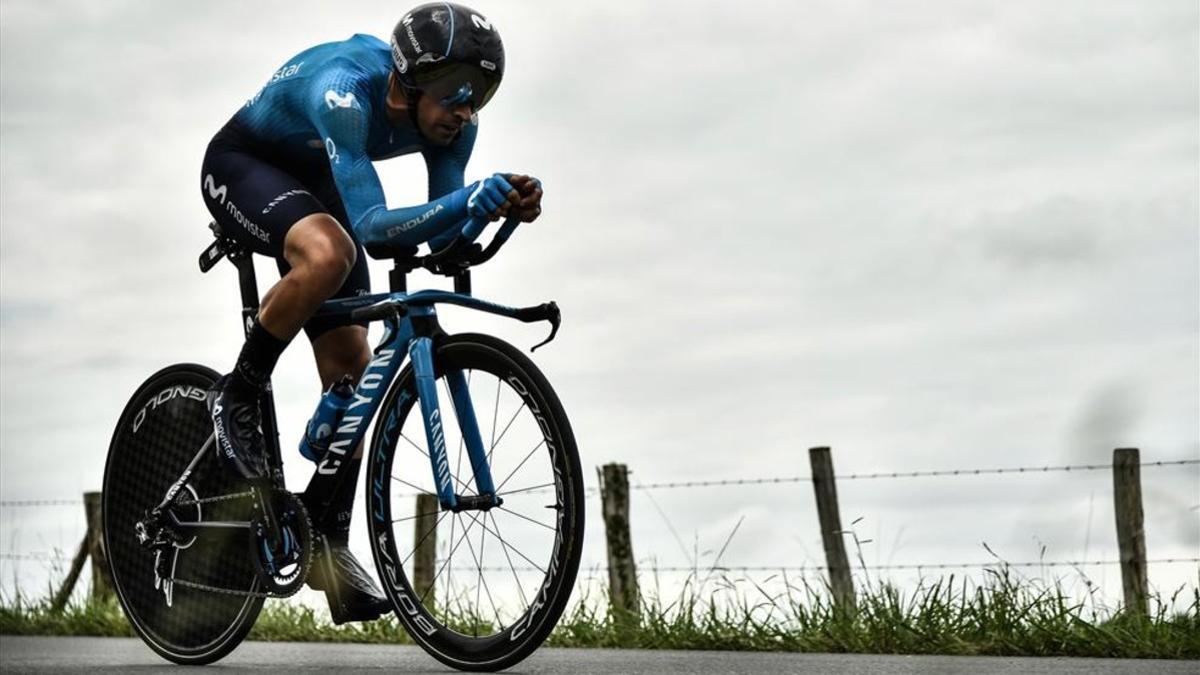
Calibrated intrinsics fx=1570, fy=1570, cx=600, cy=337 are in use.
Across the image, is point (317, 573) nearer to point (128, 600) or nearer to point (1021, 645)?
point (128, 600)

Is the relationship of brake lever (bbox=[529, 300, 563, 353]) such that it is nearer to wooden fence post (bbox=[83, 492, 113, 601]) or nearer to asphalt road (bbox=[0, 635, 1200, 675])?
asphalt road (bbox=[0, 635, 1200, 675])

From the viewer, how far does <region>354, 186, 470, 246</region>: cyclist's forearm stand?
5.30 metres

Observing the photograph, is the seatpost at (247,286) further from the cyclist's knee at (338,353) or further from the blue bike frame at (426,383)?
→ the blue bike frame at (426,383)

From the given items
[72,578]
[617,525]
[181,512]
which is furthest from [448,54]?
[72,578]

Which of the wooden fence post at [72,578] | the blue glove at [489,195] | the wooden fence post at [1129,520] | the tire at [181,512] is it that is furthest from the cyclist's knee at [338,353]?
the wooden fence post at [1129,520]

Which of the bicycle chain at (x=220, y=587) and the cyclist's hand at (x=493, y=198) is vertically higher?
the cyclist's hand at (x=493, y=198)

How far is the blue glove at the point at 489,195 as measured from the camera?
516 centimetres

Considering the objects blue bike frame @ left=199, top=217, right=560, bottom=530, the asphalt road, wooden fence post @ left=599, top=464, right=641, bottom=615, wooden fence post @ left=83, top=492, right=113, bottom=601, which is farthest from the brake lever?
wooden fence post @ left=83, top=492, right=113, bottom=601

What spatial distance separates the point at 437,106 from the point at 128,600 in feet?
9.70

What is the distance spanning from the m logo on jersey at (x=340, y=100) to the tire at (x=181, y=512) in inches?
65.7

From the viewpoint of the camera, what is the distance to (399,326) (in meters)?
5.66

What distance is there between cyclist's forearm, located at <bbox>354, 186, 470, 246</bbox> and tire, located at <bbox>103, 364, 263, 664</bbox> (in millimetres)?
1567

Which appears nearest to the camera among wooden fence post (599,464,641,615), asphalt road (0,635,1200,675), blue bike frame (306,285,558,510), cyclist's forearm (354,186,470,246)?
cyclist's forearm (354,186,470,246)

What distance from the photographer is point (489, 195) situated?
517 centimetres
